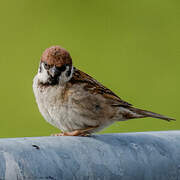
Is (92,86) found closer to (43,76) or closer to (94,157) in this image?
(43,76)

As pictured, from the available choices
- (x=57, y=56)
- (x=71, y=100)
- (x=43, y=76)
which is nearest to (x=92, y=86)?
(x=71, y=100)

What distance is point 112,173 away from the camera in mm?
1797

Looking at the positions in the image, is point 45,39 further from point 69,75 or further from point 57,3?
point 69,75

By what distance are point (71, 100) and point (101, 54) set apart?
3177 millimetres

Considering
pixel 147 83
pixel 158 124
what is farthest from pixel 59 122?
pixel 147 83

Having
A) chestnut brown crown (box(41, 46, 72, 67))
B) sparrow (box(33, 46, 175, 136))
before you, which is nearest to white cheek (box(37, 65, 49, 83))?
sparrow (box(33, 46, 175, 136))

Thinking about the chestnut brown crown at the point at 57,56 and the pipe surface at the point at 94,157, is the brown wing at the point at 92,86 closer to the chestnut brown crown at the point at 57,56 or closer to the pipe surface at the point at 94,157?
the chestnut brown crown at the point at 57,56

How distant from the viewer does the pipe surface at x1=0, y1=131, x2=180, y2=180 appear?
1.61 m

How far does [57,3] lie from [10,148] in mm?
5373

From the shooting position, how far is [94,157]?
184cm

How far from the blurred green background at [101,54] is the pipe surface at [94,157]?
129 inches

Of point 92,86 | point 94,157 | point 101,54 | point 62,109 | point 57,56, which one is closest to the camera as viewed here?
point 94,157

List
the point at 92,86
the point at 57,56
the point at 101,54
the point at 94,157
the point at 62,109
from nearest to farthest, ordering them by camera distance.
→ the point at 94,157 → the point at 57,56 → the point at 62,109 → the point at 92,86 → the point at 101,54

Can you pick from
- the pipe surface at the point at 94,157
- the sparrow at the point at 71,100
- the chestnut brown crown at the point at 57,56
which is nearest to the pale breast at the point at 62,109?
the sparrow at the point at 71,100
